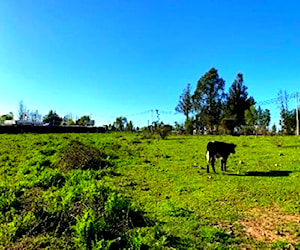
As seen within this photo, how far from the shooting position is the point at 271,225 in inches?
298

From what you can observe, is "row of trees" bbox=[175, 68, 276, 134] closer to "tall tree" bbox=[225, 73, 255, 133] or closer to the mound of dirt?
"tall tree" bbox=[225, 73, 255, 133]

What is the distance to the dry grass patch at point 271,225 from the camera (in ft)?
22.6

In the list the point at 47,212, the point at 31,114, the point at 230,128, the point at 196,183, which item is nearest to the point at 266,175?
the point at 196,183

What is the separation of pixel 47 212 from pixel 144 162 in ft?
31.6

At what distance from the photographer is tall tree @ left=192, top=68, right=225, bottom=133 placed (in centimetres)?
6191

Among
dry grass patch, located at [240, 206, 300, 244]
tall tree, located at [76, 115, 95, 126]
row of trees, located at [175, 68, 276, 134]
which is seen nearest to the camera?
dry grass patch, located at [240, 206, 300, 244]

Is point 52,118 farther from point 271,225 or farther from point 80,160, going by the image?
point 271,225

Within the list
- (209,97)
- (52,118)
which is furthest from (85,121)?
(209,97)

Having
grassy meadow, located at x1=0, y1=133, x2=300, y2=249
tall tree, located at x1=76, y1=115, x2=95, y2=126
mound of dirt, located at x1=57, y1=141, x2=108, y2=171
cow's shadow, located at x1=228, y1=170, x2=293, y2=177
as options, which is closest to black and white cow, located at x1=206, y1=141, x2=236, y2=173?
grassy meadow, located at x1=0, y1=133, x2=300, y2=249

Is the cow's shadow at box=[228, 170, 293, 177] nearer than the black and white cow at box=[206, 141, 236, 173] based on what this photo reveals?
Yes

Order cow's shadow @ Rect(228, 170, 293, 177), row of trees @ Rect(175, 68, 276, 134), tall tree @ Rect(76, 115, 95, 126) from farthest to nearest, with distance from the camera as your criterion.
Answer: tall tree @ Rect(76, 115, 95, 126)
row of trees @ Rect(175, 68, 276, 134)
cow's shadow @ Rect(228, 170, 293, 177)

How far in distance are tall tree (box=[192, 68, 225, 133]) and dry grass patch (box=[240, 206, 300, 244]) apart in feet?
176

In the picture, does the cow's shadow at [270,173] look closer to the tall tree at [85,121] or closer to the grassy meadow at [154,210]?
the grassy meadow at [154,210]

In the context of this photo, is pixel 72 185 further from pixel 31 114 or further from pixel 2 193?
pixel 31 114
